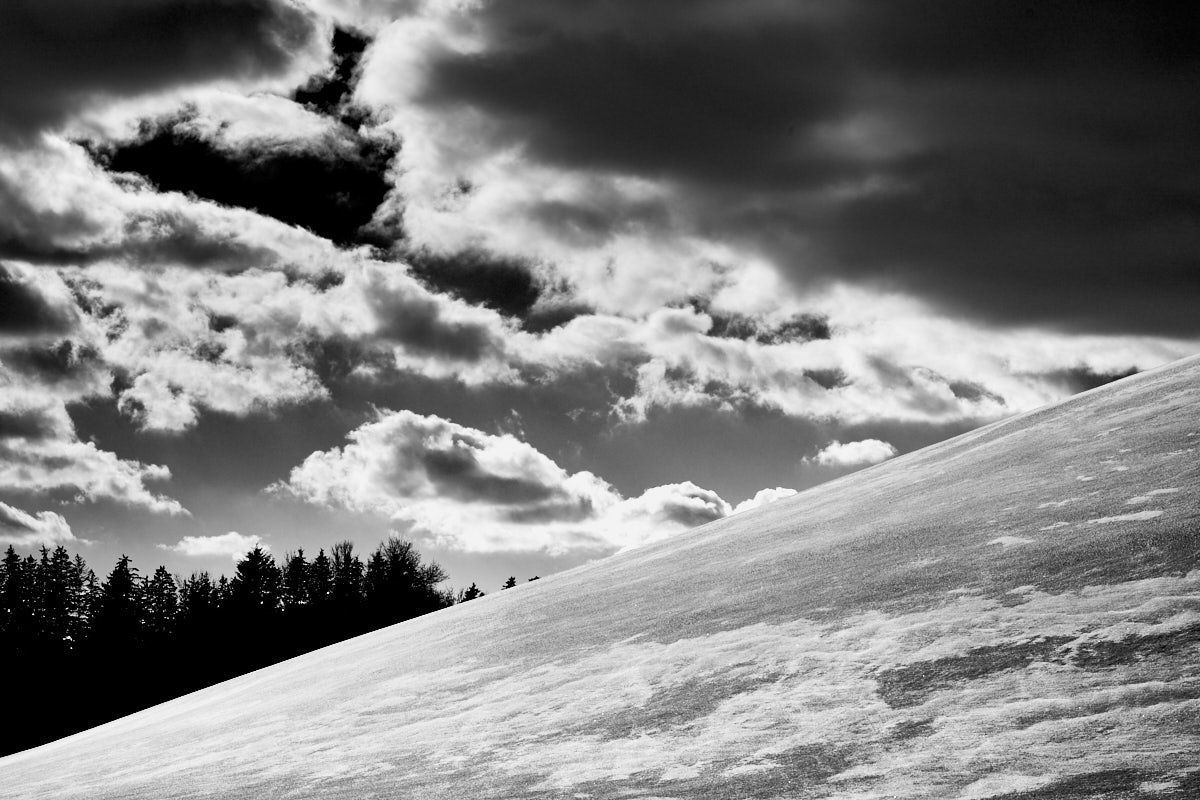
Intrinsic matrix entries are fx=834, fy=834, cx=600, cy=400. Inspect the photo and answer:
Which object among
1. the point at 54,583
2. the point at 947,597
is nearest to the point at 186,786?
the point at 947,597

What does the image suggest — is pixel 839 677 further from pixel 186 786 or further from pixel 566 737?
pixel 186 786

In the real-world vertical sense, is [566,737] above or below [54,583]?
below

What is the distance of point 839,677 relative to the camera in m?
4.22

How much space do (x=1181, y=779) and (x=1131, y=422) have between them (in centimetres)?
674

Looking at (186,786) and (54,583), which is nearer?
(186,786)

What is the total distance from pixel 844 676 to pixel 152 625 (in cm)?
7750

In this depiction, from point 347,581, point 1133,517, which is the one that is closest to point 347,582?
point 347,581

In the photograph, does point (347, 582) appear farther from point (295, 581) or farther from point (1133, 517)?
point (1133, 517)

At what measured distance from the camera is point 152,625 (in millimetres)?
69250

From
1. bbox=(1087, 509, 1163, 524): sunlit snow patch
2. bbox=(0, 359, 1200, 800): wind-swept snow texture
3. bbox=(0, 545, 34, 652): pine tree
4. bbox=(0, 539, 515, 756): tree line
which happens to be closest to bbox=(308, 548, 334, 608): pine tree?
bbox=(0, 539, 515, 756): tree line

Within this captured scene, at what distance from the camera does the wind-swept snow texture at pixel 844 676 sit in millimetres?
3158

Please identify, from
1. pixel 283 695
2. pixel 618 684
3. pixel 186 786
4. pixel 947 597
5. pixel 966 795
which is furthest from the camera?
pixel 283 695

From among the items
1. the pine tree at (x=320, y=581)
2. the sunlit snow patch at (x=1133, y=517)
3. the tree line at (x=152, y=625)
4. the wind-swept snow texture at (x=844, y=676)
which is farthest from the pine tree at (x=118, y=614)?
the sunlit snow patch at (x=1133, y=517)

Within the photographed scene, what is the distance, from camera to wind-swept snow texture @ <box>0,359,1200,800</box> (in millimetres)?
3158
